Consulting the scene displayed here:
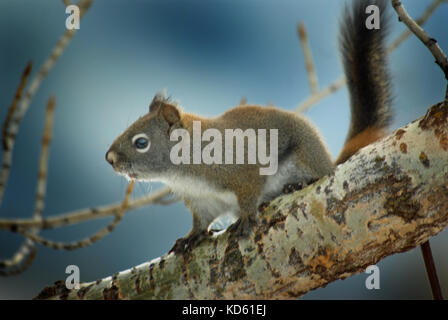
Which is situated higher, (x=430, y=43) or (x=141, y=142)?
(x=141, y=142)

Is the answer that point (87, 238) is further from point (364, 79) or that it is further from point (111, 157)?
point (364, 79)

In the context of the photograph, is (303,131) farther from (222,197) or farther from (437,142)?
(437,142)

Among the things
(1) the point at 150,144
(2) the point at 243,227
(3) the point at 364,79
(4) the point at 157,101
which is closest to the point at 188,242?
(2) the point at 243,227

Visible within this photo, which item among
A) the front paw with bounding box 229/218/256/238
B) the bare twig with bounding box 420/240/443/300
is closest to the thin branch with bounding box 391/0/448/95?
the bare twig with bounding box 420/240/443/300

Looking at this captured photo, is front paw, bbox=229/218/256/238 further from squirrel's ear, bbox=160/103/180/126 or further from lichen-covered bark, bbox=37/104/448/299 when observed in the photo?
squirrel's ear, bbox=160/103/180/126

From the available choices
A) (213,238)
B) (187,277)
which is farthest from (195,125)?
(187,277)

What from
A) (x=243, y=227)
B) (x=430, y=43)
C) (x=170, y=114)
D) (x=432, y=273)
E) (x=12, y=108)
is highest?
(x=170, y=114)
